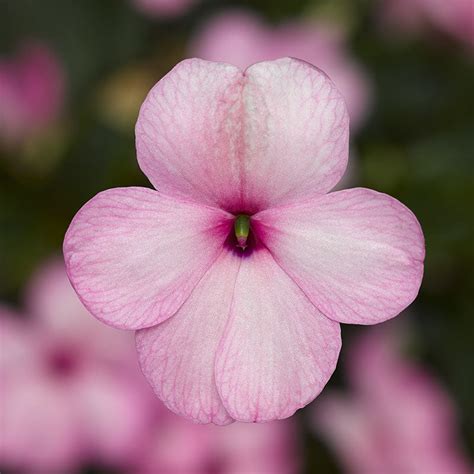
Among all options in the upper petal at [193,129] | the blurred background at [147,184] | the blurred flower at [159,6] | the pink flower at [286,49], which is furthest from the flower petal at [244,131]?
the blurred flower at [159,6]

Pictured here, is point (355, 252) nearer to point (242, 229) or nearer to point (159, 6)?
point (242, 229)

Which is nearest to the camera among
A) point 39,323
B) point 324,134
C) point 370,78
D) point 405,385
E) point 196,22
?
point 324,134

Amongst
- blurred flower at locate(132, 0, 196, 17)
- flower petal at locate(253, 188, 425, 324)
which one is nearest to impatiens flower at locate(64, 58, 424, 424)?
flower petal at locate(253, 188, 425, 324)

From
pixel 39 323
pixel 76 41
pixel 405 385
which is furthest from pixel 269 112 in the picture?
pixel 76 41

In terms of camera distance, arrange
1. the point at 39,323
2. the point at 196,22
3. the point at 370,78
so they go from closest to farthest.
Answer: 1. the point at 39,323
2. the point at 370,78
3. the point at 196,22

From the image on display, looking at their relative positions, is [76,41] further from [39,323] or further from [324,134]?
[324,134]

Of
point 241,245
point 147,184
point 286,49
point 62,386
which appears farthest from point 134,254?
point 286,49

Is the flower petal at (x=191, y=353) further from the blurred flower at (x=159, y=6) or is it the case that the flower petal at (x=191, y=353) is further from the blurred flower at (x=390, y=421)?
the blurred flower at (x=159, y=6)

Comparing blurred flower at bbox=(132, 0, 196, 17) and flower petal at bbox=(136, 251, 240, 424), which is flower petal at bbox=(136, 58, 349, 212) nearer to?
flower petal at bbox=(136, 251, 240, 424)
